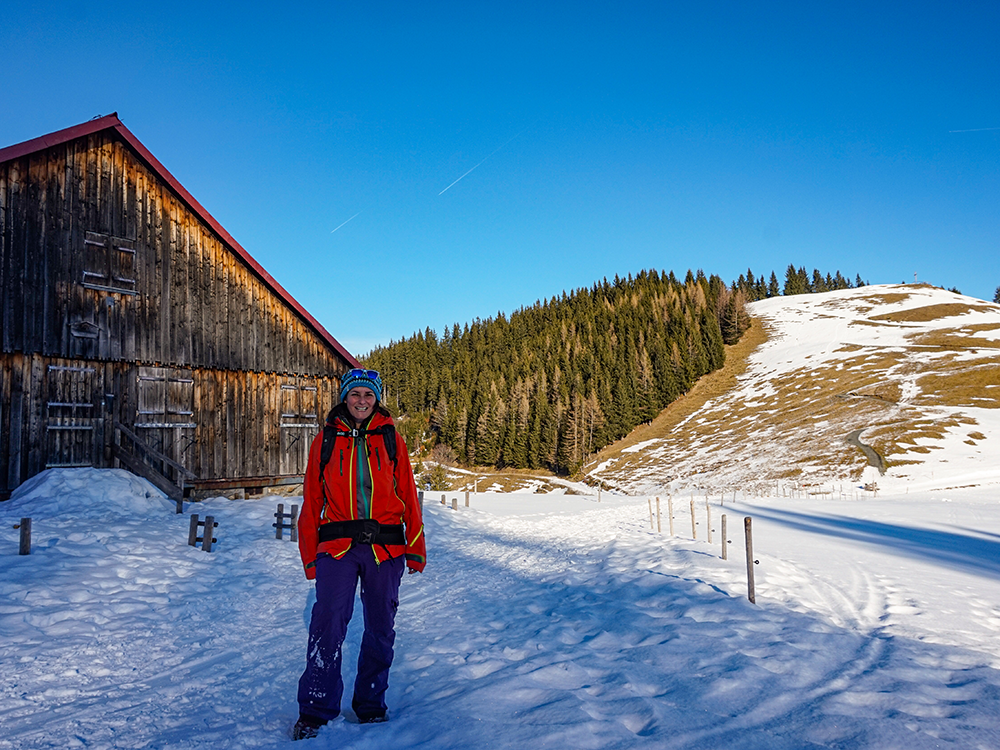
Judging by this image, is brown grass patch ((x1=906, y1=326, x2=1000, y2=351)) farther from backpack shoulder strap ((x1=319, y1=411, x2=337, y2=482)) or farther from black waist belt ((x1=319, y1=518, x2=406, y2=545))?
backpack shoulder strap ((x1=319, y1=411, x2=337, y2=482))

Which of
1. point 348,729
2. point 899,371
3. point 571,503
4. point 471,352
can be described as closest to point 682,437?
point 899,371

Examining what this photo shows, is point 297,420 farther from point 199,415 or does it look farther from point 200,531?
point 200,531

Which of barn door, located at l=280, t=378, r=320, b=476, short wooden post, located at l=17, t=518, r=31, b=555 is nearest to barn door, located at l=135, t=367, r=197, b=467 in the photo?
barn door, located at l=280, t=378, r=320, b=476

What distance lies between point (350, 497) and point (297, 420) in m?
15.3

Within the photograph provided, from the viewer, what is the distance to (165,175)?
53.0 ft

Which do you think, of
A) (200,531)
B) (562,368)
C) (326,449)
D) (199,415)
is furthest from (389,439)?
(562,368)

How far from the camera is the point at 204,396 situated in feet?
54.9

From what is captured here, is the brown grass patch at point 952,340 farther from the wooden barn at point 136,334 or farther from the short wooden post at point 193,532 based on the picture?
the short wooden post at point 193,532

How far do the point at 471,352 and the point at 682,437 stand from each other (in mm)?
76185

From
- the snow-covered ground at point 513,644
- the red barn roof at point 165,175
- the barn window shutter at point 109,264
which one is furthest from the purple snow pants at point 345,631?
the red barn roof at point 165,175

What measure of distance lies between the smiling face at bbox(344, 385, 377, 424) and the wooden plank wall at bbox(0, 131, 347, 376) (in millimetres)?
14160

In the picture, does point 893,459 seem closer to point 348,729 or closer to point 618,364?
point 348,729

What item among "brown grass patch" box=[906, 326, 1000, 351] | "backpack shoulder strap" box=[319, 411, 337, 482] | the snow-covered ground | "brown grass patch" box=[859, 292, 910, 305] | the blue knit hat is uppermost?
"brown grass patch" box=[859, 292, 910, 305]

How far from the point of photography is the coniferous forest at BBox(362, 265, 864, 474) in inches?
3147
